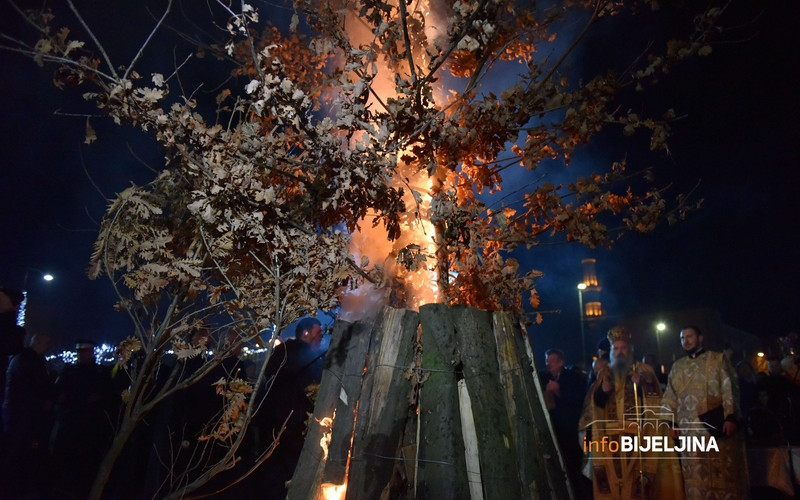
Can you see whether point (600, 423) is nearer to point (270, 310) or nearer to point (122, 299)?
point (270, 310)

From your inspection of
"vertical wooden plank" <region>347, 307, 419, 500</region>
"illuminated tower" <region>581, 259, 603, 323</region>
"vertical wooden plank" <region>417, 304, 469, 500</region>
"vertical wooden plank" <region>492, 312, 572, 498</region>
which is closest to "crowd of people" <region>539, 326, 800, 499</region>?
"vertical wooden plank" <region>492, 312, 572, 498</region>

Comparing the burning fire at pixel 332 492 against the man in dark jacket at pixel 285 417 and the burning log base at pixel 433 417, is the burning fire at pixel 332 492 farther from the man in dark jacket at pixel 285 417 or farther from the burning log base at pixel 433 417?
the man in dark jacket at pixel 285 417

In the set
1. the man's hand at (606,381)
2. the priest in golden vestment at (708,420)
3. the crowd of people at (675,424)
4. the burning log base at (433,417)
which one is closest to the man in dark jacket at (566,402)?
the crowd of people at (675,424)

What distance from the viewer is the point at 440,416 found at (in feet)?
12.8

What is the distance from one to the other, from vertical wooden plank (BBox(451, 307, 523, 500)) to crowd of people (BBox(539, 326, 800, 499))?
2949 mm

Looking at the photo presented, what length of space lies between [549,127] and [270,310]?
3.78 metres

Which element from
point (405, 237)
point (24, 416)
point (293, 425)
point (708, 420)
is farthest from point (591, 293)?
point (24, 416)

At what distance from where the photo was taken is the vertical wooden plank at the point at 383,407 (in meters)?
3.82

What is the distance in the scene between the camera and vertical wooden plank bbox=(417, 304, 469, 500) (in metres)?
3.66

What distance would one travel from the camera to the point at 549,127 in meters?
5.07

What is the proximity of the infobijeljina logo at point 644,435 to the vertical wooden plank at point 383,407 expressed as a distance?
A: 514 centimetres

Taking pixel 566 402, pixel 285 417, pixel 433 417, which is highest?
pixel 566 402

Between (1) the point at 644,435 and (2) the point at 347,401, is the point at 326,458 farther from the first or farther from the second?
(1) the point at 644,435

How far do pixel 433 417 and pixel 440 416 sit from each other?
0.07 metres
